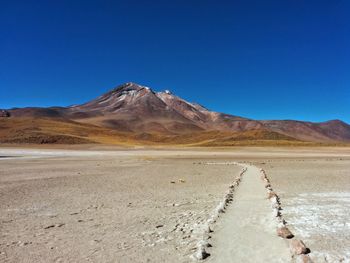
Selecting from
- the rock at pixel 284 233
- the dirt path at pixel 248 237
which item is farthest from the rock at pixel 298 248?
the rock at pixel 284 233

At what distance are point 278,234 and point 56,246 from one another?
5.25 metres

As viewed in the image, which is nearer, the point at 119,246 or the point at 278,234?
the point at 119,246

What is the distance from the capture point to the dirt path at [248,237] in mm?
7219

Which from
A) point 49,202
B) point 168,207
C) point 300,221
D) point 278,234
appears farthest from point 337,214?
point 49,202

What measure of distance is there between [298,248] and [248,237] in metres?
1.40

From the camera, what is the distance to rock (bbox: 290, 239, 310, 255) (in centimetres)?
726

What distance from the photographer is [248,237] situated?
8.49 m

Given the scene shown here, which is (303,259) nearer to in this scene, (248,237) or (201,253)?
(248,237)

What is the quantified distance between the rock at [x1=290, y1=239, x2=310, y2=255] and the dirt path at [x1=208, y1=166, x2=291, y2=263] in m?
0.14

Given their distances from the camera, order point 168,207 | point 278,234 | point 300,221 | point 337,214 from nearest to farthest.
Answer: point 278,234 < point 300,221 < point 337,214 < point 168,207

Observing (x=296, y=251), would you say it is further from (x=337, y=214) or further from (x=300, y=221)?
(x=337, y=214)

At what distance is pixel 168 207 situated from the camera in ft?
41.4

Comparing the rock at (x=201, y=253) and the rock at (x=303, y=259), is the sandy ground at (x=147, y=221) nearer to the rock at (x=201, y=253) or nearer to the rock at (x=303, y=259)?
the rock at (x=201, y=253)

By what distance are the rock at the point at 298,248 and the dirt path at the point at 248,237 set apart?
142mm
